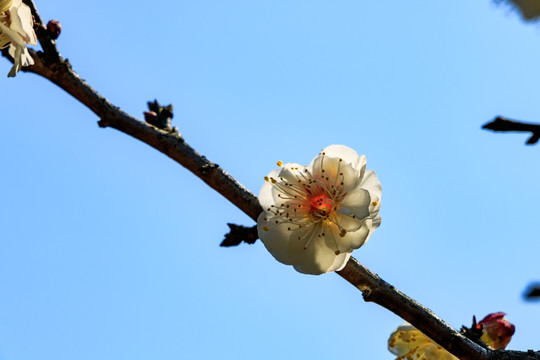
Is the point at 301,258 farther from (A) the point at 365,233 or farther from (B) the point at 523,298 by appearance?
(B) the point at 523,298

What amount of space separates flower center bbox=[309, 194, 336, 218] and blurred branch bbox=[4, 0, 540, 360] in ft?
1.02

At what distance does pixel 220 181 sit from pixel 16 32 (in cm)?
91

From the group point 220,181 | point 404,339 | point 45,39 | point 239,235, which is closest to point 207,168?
point 220,181

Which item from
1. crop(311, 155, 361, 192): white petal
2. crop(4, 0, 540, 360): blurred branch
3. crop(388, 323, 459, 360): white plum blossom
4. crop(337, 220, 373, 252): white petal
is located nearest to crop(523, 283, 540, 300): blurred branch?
crop(4, 0, 540, 360): blurred branch

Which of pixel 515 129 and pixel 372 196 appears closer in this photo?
pixel 515 129

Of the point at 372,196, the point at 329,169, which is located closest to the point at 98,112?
the point at 329,169

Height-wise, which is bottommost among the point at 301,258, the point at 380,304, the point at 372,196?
the point at 380,304

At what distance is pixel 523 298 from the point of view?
0.66m

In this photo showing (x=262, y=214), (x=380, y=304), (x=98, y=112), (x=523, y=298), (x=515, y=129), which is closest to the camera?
(x=523, y=298)

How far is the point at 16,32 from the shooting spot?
212 cm

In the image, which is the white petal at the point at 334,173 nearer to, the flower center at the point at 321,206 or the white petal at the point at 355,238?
the flower center at the point at 321,206

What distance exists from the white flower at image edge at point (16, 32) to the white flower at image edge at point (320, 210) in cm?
102

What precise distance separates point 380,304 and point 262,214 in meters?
0.53

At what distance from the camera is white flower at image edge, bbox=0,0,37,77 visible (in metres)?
2.10
